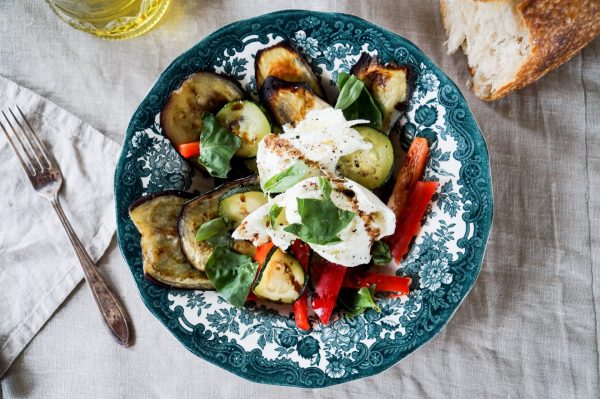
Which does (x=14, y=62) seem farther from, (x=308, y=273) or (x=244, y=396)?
(x=244, y=396)

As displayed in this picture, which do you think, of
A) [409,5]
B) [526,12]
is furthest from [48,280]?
[526,12]

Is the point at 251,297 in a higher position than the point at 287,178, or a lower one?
lower

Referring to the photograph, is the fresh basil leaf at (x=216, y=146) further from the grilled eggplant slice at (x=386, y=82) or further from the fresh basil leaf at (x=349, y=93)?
the grilled eggplant slice at (x=386, y=82)

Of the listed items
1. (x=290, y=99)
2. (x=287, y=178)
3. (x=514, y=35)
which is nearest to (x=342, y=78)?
(x=290, y=99)

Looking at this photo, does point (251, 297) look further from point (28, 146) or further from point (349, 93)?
point (28, 146)

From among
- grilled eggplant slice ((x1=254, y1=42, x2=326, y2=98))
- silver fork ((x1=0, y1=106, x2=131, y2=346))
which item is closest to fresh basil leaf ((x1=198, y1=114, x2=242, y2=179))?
grilled eggplant slice ((x1=254, y1=42, x2=326, y2=98))

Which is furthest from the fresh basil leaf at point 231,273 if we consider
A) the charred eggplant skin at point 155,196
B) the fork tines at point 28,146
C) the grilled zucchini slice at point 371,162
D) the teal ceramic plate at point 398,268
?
the fork tines at point 28,146

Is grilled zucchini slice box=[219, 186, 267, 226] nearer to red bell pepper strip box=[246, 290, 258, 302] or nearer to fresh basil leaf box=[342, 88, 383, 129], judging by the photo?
red bell pepper strip box=[246, 290, 258, 302]
